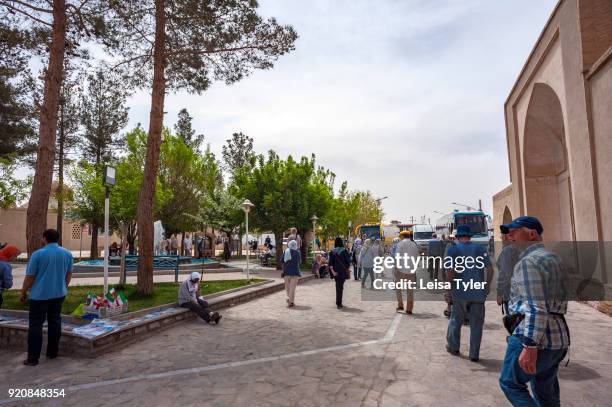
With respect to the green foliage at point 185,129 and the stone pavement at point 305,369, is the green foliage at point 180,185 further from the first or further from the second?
the stone pavement at point 305,369

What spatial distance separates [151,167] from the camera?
10.3 meters

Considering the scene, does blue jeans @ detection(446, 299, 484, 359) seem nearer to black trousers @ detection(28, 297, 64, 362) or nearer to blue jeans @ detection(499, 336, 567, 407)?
blue jeans @ detection(499, 336, 567, 407)

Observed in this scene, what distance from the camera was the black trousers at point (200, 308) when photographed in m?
8.30

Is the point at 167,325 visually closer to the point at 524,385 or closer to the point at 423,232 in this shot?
the point at 524,385

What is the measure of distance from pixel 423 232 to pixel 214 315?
74.7 ft

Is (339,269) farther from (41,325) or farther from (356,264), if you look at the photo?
(356,264)

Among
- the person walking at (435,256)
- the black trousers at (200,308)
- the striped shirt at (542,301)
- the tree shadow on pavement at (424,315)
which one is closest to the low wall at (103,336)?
the black trousers at (200,308)

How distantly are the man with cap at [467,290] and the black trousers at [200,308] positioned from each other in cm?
485

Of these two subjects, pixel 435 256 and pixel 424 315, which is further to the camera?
pixel 435 256

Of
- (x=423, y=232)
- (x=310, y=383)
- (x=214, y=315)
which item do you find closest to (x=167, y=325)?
(x=214, y=315)

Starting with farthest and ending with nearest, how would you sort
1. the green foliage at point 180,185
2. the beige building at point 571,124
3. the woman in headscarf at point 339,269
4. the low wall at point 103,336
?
1. the green foliage at point 180,185
2. the beige building at point 571,124
3. the woman in headscarf at point 339,269
4. the low wall at point 103,336

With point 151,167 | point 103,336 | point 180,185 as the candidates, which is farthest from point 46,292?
point 180,185

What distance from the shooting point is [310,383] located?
186 inches

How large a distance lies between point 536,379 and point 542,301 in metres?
0.60
